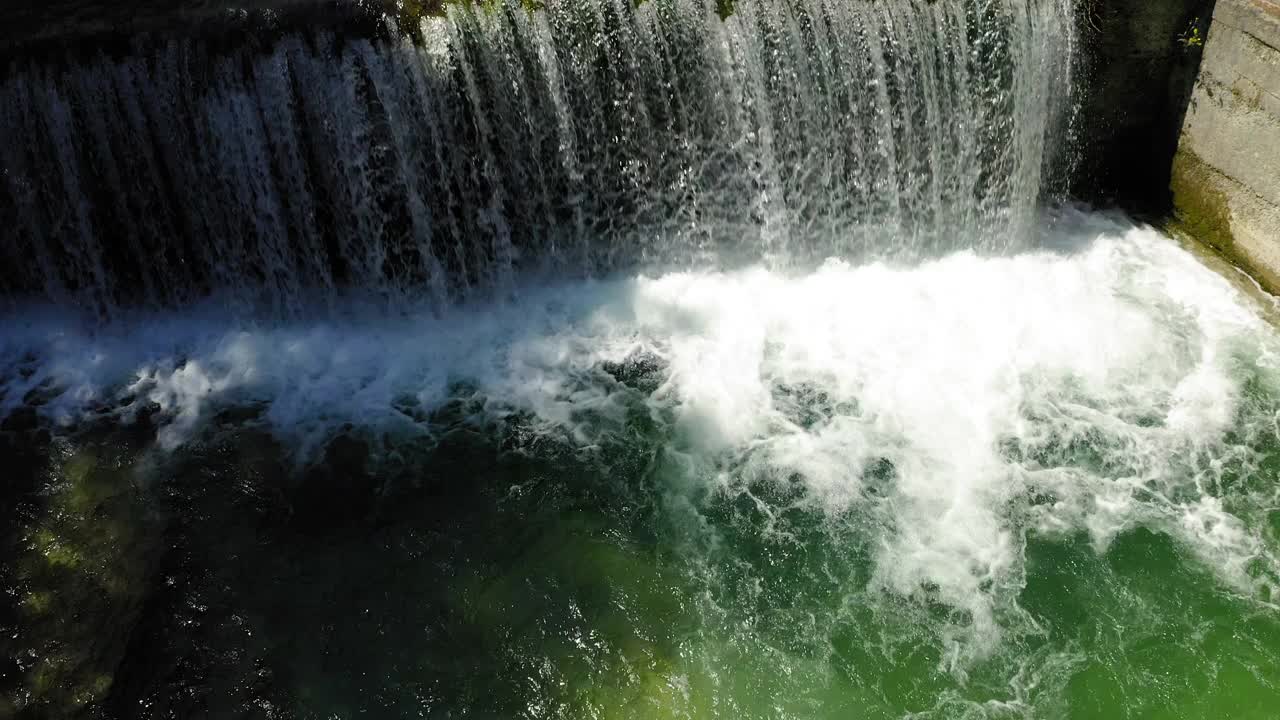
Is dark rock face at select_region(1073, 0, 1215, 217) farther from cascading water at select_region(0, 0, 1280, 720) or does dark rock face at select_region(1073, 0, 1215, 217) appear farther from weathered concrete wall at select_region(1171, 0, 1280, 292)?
cascading water at select_region(0, 0, 1280, 720)

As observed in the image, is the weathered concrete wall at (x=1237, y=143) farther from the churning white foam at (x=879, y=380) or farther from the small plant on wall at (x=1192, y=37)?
the churning white foam at (x=879, y=380)

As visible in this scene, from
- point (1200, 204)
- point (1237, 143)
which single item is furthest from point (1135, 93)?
point (1200, 204)

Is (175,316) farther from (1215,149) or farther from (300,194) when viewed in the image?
(1215,149)

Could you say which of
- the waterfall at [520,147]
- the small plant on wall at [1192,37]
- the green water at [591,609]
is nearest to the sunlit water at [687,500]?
the green water at [591,609]

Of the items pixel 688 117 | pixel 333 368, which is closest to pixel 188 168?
pixel 333 368

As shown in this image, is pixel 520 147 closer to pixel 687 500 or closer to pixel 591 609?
pixel 687 500

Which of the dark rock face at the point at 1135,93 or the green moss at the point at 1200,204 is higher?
the dark rock face at the point at 1135,93
